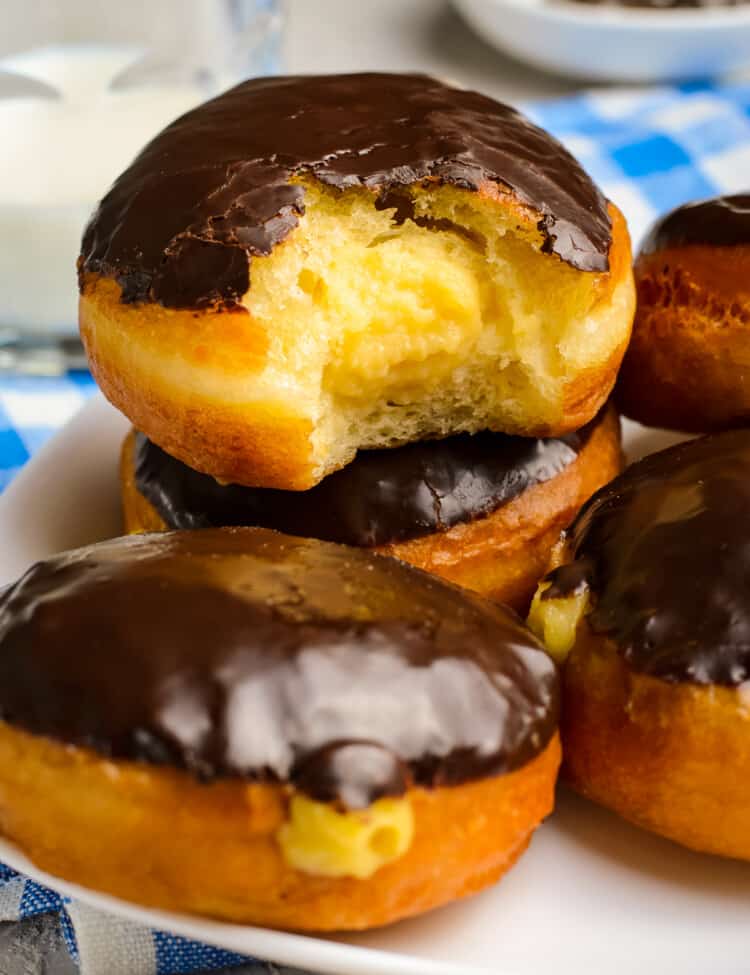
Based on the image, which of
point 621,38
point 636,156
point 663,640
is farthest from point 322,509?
point 621,38

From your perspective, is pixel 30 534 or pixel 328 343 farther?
pixel 30 534

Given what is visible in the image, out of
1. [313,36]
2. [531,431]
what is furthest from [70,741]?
[313,36]

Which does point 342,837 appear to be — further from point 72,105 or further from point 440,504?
point 72,105

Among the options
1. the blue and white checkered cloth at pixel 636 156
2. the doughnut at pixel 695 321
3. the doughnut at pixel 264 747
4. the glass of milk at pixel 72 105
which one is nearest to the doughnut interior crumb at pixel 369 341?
the doughnut at pixel 695 321

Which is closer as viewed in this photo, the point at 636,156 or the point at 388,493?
the point at 388,493

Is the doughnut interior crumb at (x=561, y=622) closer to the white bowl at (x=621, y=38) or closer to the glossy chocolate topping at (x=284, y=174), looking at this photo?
the glossy chocolate topping at (x=284, y=174)

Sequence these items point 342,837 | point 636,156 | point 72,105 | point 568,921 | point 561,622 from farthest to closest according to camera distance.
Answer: point 636,156, point 72,105, point 561,622, point 568,921, point 342,837

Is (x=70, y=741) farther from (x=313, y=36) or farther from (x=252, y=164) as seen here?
(x=313, y=36)
